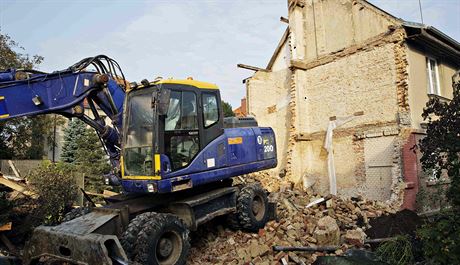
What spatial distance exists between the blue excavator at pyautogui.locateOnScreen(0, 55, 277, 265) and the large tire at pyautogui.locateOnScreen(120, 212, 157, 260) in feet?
0.05

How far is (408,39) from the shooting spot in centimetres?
1124

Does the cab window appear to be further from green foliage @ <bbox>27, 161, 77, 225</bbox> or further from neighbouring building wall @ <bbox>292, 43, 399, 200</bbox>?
neighbouring building wall @ <bbox>292, 43, 399, 200</bbox>

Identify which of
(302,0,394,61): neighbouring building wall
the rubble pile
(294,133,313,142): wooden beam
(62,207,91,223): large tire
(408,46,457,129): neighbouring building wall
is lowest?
the rubble pile

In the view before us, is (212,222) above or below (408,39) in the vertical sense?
below

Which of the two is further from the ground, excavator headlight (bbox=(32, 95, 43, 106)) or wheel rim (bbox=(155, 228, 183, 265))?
excavator headlight (bbox=(32, 95, 43, 106))

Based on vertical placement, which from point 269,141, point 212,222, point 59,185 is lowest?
point 212,222

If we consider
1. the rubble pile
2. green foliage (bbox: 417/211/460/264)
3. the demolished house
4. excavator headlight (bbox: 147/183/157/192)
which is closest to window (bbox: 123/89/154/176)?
excavator headlight (bbox: 147/183/157/192)

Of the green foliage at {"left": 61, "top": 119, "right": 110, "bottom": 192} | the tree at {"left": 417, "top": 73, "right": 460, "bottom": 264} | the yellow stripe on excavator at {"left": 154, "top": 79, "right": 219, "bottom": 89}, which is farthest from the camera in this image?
the green foliage at {"left": 61, "top": 119, "right": 110, "bottom": 192}

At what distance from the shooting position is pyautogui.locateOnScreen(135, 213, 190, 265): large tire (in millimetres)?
5281

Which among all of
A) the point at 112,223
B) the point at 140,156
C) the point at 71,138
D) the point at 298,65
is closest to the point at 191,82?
the point at 140,156

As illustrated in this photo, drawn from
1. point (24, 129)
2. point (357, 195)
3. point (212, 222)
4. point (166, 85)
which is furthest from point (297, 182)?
point (24, 129)

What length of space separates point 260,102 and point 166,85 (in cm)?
1078

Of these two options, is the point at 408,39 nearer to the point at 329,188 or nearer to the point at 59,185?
the point at 329,188

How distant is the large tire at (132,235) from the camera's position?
530 centimetres
